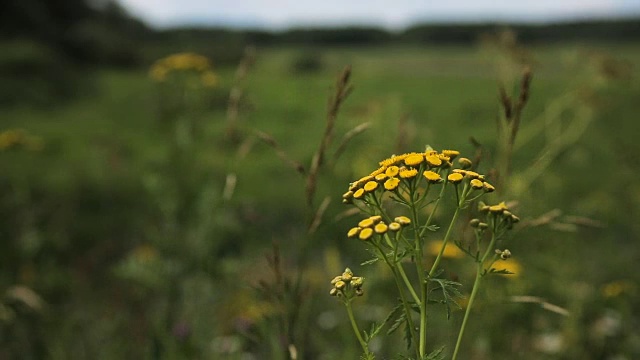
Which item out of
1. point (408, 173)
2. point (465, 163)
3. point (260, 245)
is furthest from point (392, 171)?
point (260, 245)

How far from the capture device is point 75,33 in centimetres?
1305

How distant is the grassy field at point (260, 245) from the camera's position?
9.02 ft

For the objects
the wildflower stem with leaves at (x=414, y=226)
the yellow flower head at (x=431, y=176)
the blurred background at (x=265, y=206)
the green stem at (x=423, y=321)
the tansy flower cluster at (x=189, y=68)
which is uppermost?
the yellow flower head at (x=431, y=176)

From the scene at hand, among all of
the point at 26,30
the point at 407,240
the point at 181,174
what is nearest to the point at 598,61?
the point at 181,174

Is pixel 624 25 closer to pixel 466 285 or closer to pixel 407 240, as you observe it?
pixel 466 285

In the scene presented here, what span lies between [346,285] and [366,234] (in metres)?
0.18

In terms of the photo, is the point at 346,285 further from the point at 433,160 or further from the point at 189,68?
the point at 189,68

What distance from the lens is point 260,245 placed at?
16.2 feet

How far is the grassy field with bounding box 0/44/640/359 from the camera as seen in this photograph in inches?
108

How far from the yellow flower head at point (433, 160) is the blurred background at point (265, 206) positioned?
0.28 metres

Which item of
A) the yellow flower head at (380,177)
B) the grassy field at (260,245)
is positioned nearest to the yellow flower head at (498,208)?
the yellow flower head at (380,177)

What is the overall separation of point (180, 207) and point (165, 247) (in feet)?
0.94

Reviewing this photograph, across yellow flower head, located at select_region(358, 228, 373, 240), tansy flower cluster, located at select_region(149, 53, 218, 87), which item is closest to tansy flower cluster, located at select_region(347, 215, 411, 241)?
yellow flower head, located at select_region(358, 228, 373, 240)

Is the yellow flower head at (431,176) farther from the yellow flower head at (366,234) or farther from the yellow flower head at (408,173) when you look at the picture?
the yellow flower head at (366,234)
